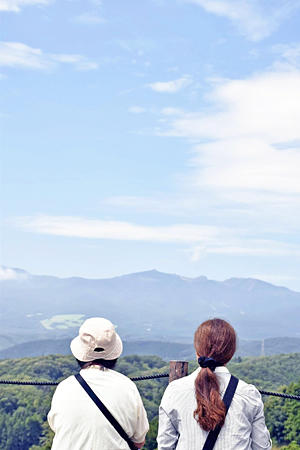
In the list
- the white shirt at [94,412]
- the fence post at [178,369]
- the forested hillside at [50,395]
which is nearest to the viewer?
the white shirt at [94,412]

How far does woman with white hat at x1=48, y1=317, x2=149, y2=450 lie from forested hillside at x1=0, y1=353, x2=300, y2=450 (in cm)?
6607

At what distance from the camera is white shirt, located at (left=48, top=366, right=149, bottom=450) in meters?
3.79

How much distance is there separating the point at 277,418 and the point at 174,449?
70.7 m

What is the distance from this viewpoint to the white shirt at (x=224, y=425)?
3.72 m

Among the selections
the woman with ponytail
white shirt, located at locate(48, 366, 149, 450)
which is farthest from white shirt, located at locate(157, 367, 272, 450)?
white shirt, located at locate(48, 366, 149, 450)

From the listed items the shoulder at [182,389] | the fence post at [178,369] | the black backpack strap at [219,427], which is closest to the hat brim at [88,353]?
the shoulder at [182,389]

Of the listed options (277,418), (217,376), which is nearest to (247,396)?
(217,376)

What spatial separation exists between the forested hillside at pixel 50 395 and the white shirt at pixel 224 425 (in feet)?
217

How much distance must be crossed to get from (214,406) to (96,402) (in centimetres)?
71

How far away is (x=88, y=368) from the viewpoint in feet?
13.0

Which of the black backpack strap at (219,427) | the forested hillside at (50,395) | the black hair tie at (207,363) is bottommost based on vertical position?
the forested hillside at (50,395)

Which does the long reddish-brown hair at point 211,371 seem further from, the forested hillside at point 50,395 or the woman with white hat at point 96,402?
the forested hillside at point 50,395

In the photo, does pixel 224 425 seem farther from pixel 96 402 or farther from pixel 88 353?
pixel 88 353

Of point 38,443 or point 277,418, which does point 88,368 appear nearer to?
point 277,418
